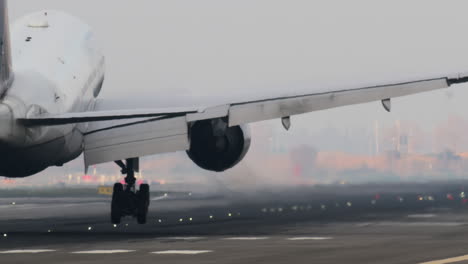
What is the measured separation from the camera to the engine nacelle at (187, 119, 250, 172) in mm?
42000

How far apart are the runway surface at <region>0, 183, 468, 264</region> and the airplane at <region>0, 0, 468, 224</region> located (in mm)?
2166

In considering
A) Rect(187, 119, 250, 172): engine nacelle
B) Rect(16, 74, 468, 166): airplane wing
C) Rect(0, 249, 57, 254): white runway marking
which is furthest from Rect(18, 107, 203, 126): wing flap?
Rect(187, 119, 250, 172): engine nacelle

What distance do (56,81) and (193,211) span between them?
14866 millimetres

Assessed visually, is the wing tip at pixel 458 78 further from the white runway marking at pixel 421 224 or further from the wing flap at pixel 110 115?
the wing flap at pixel 110 115

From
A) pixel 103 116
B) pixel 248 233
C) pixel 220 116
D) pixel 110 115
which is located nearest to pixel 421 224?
pixel 248 233

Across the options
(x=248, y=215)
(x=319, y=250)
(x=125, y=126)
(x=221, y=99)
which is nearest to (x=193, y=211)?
(x=248, y=215)

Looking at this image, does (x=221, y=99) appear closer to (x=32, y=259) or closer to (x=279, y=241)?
(x=279, y=241)

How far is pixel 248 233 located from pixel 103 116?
5529mm

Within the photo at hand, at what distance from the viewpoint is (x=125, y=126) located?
1490 inches

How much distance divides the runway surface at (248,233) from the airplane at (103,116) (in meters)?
2.17

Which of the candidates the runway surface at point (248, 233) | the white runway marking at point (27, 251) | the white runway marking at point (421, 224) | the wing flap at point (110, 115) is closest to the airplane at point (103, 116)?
the wing flap at point (110, 115)

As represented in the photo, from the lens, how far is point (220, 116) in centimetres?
3512

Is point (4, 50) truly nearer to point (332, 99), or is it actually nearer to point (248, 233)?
point (248, 233)

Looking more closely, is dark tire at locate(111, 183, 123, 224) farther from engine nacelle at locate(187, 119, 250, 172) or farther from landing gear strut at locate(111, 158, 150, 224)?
engine nacelle at locate(187, 119, 250, 172)
